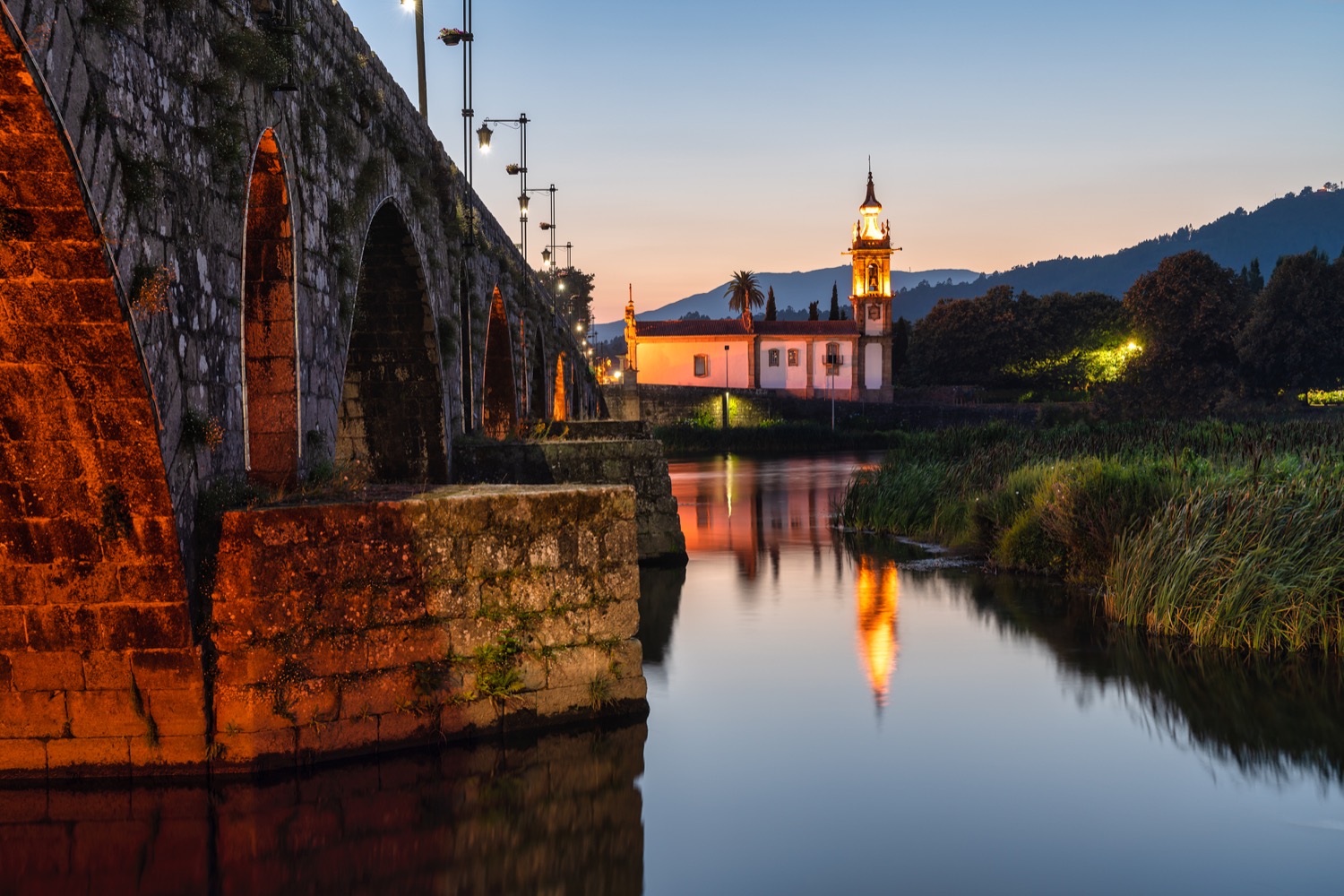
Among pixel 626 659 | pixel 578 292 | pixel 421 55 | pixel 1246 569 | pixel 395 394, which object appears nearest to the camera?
pixel 626 659

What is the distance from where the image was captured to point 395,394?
1385 cm

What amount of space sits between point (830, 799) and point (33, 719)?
15.0ft

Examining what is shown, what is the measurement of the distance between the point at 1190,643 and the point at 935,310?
238 feet

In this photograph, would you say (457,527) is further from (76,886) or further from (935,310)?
(935,310)

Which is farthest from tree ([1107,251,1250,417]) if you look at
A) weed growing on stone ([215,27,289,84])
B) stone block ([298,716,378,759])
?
stone block ([298,716,378,759])

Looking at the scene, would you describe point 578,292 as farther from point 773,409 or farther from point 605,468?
point 605,468

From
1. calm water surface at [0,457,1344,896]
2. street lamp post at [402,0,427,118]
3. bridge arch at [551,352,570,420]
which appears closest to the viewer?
calm water surface at [0,457,1344,896]

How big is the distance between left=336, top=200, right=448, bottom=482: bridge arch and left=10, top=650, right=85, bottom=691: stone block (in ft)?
23.7

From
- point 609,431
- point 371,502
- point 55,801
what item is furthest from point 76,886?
point 609,431

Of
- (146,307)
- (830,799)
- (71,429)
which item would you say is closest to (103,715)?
(71,429)

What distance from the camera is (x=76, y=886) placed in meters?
5.80

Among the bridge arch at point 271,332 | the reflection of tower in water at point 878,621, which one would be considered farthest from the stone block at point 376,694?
the reflection of tower in water at point 878,621

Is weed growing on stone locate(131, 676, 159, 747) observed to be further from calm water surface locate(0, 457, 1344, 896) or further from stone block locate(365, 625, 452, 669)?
stone block locate(365, 625, 452, 669)

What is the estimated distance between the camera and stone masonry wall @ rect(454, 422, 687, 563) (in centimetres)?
1421
